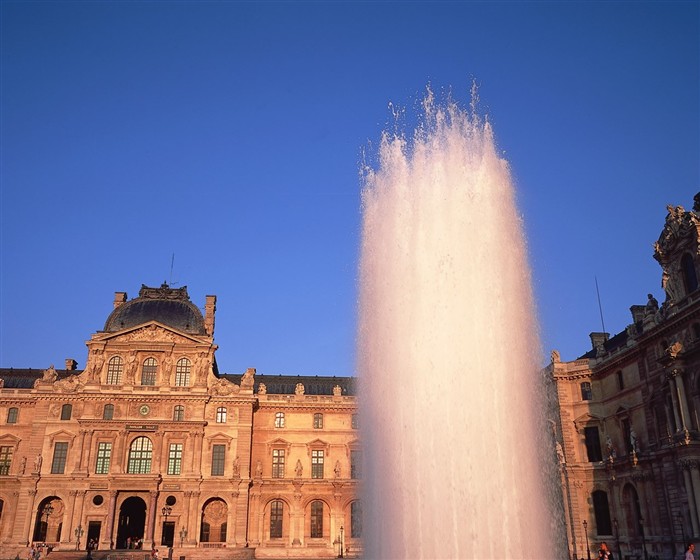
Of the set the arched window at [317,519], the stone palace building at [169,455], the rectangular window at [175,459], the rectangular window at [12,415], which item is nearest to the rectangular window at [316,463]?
the stone palace building at [169,455]

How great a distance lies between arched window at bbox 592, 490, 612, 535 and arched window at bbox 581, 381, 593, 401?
259 inches

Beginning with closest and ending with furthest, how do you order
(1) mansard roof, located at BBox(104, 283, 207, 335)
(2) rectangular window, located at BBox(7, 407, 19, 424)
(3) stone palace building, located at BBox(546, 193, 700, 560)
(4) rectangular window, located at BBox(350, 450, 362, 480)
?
(3) stone palace building, located at BBox(546, 193, 700, 560)
(2) rectangular window, located at BBox(7, 407, 19, 424)
(4) rectangular window, located at BBox(350, 450, 362, 480)
(1) mansard roof, located at BBox(104, 283, 207, 335)

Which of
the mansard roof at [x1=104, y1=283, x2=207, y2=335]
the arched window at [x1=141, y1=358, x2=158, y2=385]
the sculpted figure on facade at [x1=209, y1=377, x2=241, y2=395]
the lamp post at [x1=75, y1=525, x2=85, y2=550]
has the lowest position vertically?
the lamp post at [x1=75, y1=525, x2=85, y2=550]

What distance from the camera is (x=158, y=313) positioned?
188ft

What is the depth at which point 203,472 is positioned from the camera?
52781 mm

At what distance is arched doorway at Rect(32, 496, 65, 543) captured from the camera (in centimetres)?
5025

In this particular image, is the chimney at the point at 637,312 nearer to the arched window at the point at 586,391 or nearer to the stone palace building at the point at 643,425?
the stone palace building at the point at 643,425

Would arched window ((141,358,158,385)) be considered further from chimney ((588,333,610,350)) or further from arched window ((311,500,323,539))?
chimney ((588,333,610,350))

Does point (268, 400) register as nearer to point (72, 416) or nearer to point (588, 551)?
point (72, 416)

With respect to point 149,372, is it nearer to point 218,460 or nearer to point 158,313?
point 158,313

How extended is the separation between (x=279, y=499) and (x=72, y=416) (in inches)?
710

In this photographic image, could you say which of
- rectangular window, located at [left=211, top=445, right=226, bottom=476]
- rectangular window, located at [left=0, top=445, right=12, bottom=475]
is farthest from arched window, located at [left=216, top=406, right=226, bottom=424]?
rectangular window, located at [left=0, top=445, right=12, bottom=475]

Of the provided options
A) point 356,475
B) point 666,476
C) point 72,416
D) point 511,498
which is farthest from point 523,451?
point 72,416

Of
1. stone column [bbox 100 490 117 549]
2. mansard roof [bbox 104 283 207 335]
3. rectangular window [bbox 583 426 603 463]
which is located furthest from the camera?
mansard roof [bbox 104 283 207 335]
